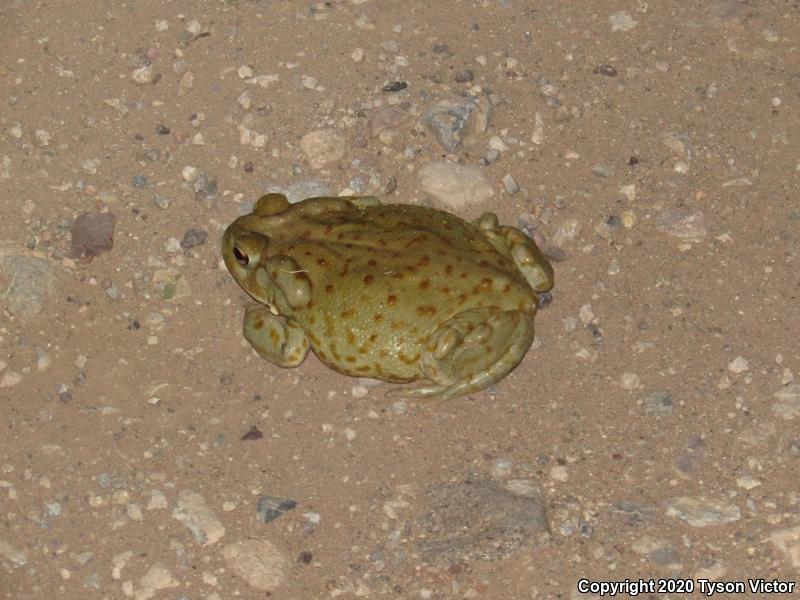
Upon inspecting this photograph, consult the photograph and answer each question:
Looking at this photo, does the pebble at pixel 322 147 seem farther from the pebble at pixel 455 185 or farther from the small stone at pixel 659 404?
the small stone at pixel 659 404

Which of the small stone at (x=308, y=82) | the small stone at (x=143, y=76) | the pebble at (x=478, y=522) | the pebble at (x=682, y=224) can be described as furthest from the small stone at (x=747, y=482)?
the small stone at (x=143, y=76)

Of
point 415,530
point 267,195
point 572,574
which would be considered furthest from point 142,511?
point 572,574

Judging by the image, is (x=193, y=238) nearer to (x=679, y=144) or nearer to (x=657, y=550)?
(x=679, y=144)

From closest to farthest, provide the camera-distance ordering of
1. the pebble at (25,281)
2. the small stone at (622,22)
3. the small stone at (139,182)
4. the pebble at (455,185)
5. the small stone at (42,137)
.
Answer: the pebble at (25,281), the pebble at (455,185), the small stone at (139,182), the small stone at (42,137), the small stone at (622,22)

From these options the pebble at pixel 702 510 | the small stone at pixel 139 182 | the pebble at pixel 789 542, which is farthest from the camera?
the small stone at pixel 139 182

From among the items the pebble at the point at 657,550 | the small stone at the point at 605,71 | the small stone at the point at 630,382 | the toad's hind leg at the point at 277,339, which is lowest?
the pebble at the point at 657,550

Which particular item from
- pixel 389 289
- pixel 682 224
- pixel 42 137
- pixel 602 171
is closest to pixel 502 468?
pixel 389 289

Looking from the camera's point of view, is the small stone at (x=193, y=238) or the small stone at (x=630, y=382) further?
the small stone at (x=193, y=238)
